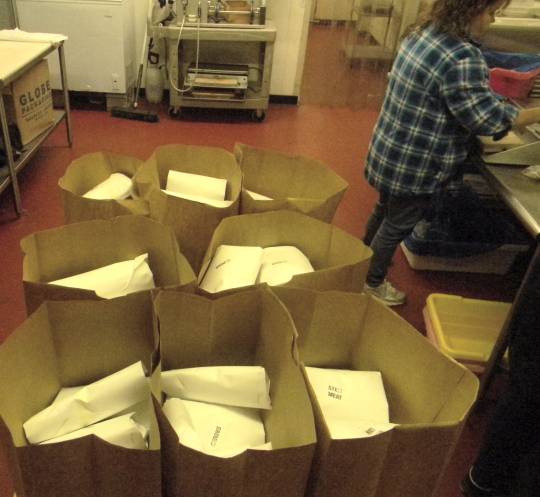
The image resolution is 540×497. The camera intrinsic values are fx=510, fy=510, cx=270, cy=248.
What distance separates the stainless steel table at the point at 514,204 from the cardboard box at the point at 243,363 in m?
0.67

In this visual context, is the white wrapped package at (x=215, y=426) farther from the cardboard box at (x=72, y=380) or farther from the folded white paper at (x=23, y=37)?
the folded white paper at (x=23, y=37)

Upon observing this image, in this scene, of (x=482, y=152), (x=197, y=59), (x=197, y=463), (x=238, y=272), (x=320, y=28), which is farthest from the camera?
(x=320, y=28)

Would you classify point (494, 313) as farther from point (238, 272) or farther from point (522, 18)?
point (522, 18)

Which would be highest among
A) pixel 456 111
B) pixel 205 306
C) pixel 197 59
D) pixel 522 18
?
pixel 522 18

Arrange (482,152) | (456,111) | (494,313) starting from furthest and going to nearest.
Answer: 1. (494,313)
2. (482,152)
3. (456,111)

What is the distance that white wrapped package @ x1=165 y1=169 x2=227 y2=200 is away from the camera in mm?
1425

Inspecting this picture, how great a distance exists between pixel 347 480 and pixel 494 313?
1.38 metres

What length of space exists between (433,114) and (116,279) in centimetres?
109

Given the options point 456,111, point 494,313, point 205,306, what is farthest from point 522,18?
point 205,306

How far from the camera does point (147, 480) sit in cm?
68

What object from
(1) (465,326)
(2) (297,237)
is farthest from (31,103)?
(1) (465,326)

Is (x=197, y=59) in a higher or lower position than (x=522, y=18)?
lower

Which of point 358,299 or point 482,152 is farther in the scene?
point 482,152

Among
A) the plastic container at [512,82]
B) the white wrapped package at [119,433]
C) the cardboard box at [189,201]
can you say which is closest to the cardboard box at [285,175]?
the cardboard box at [189,201]
